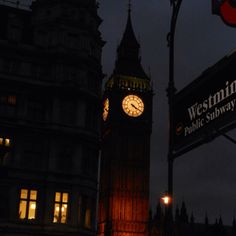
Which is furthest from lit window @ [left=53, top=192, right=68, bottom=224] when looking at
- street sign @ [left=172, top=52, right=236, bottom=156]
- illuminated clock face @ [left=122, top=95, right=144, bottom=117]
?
illuminated clock face @ [left=122, top=95, right=144, bottom=117]

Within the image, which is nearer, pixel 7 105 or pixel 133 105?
pixel 7 105

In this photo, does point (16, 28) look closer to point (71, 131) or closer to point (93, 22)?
point (93, 22)

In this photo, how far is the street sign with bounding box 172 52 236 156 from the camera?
7.09 meters

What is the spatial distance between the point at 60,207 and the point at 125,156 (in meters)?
63.6

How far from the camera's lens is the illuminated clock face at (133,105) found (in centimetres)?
11156

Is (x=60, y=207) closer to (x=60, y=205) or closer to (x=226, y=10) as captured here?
(x=60, y=205)

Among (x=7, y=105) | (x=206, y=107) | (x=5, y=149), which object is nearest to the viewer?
(x=206, y=107)

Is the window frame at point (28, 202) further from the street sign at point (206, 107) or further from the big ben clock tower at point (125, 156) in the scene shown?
the big ben clock tower at point (125, 156)

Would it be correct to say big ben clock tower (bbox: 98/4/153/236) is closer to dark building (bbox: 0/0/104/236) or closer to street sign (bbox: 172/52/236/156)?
dark building (bbox: 0/0/104/236)

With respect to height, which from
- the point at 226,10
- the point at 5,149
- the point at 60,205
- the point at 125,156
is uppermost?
the point at 125,156

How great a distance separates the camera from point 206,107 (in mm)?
7645

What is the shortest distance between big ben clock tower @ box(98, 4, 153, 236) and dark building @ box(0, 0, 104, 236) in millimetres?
55326

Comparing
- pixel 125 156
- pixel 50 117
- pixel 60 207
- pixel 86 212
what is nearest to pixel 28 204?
pixel 60 207

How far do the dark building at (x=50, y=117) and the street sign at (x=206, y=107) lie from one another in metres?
37.4
